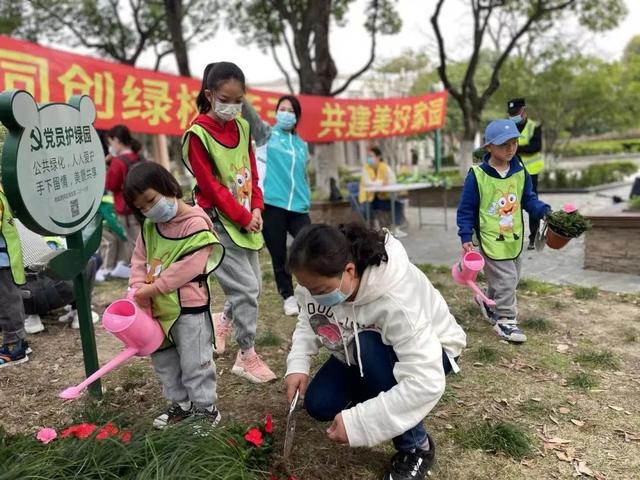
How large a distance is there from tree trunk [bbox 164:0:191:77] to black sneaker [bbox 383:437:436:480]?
438 inches

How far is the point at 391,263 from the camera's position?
1.83 meters

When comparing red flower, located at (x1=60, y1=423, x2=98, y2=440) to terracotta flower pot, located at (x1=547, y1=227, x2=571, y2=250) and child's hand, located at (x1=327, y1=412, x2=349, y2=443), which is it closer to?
child's hand, located at (x1=327, y1=412, x2=349, y2=443)

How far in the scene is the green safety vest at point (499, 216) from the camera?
11.7ft

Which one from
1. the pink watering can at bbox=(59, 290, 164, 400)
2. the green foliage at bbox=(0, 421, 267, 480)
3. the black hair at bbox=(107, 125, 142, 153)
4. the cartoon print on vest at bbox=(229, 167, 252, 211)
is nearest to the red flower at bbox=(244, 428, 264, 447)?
the green foliage at bbox=(0, 421, 267, 480)

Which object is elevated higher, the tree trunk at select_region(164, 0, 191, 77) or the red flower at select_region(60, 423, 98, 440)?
the tree trunk at select_region(164, 0, 191, 77)

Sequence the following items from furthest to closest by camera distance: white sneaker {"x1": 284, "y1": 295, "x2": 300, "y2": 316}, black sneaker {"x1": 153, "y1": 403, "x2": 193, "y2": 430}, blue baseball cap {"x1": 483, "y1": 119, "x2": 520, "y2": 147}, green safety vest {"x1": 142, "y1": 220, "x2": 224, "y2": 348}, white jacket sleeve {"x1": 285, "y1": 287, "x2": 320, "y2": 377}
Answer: white sneaker {"x1": 284, "y1": 295, "x2": 300, "y2": 316}
blue baseball cap {"x1": 483, "y1": 119, "x2": 520, "y2": 147}
black sneaker {"x1": 153, "y1": 403, "x2": 193, "y2": 430}
green safety vest {"x1": 142, "y1": 220, "x2": 224, "y2": 348}
white jacket sleeve {"x1": 285, "y1": 287, "x2": 320, "y2": 377}

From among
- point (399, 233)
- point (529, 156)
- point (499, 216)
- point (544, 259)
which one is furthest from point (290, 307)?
point (399, 233)

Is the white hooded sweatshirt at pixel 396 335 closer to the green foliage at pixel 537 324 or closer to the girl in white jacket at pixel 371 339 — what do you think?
the girl in white jacket at pixel 371 339

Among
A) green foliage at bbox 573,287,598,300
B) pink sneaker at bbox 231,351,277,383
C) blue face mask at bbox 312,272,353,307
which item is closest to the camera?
blue face mask at bbox 312,272,353,307

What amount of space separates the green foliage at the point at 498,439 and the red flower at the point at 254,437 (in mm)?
886

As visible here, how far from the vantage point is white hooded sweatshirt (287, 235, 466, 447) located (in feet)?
5.62

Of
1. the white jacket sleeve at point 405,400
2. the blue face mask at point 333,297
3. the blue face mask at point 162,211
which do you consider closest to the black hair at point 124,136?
the blue face mask at point 162,211

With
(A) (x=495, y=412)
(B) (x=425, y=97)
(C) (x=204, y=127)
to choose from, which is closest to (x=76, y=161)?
(C) (x=204, y=127)

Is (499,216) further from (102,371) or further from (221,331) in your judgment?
(102,371)
